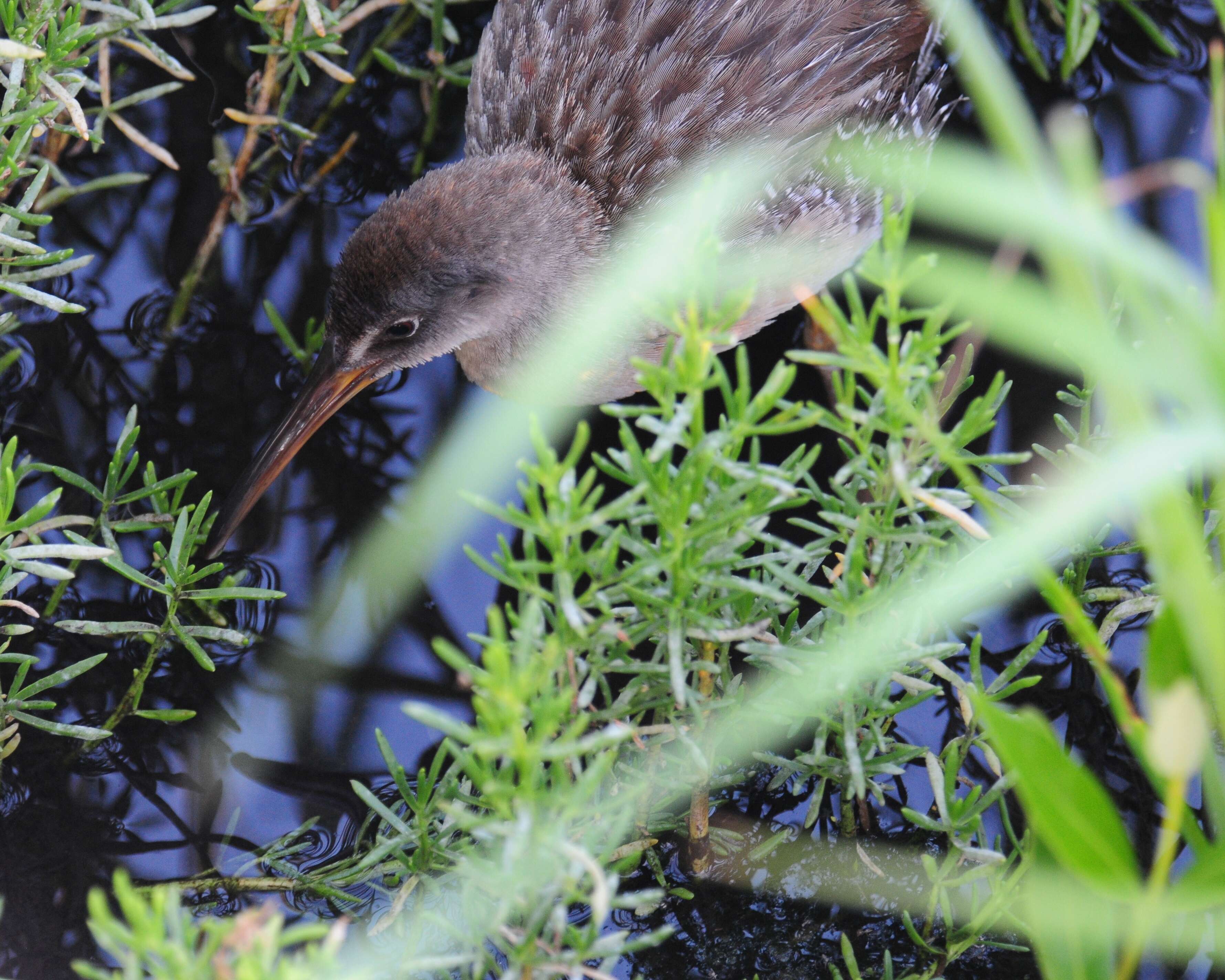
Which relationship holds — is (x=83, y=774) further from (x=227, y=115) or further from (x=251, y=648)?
(x=227, y=115)

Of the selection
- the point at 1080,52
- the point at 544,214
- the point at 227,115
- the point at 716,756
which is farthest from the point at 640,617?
the point at 1080,52

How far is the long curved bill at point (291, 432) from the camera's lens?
233cm

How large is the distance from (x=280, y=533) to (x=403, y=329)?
0.53m

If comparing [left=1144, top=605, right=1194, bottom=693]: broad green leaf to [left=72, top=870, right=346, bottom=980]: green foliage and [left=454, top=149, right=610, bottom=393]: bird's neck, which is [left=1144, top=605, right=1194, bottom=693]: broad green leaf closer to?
[left=72, top=870, right=346, bottom=980]: green foliage

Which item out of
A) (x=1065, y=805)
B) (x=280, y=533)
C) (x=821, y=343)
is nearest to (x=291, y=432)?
(x=280, y=533)

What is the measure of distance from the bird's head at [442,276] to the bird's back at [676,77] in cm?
9

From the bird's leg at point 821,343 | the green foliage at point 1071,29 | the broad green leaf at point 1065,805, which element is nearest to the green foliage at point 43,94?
the bird's leg at point 821,343

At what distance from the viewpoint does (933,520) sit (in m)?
1.56

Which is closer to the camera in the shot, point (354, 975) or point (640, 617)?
point (354, 975)

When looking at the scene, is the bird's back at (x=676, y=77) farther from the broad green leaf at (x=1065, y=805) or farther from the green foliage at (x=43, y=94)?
the broad green leaf at (x=1065, y=805)

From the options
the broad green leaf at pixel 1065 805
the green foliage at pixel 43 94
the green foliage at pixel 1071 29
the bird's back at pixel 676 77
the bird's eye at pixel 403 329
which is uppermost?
the green foliage at pixel 43 94

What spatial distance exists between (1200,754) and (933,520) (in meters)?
0.48

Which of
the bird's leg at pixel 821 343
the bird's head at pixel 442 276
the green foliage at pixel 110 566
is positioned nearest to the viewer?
the green foliage at pixel 110 566

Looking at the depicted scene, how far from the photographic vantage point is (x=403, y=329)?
228cm
